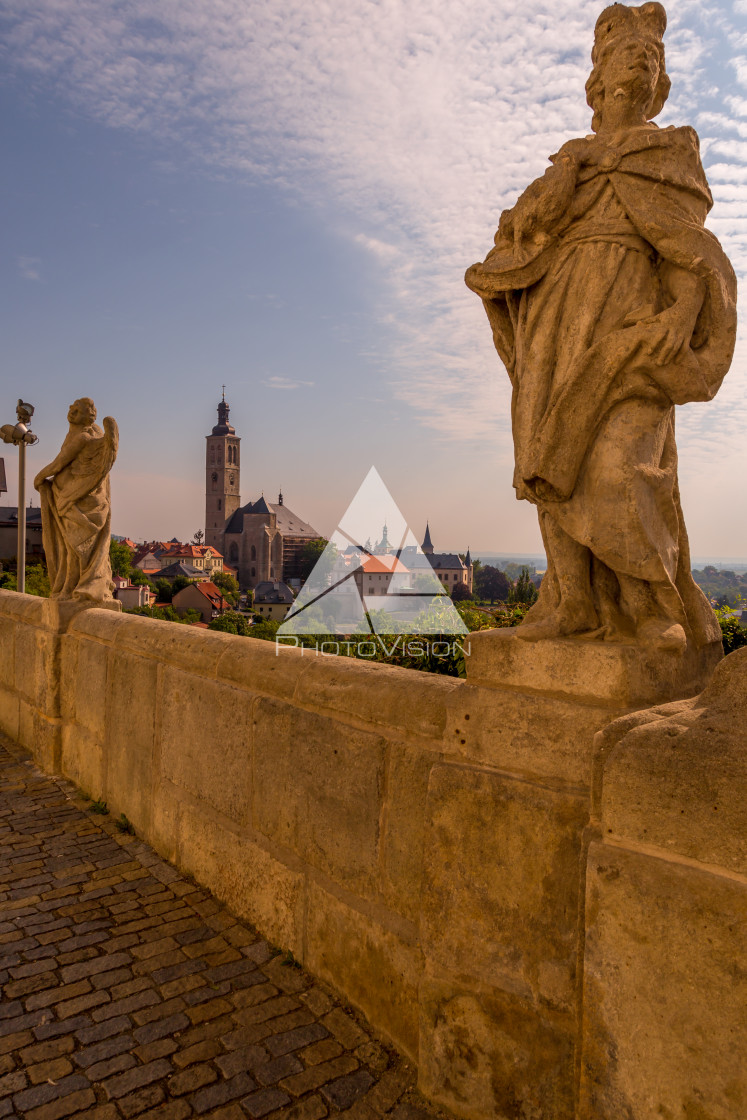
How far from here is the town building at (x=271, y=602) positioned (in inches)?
2030

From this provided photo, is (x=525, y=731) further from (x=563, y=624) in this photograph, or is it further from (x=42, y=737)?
(x=42, y=737)

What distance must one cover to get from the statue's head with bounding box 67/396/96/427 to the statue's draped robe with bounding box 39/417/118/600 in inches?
3.3

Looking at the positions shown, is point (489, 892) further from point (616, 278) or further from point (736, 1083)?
point (616, 278)

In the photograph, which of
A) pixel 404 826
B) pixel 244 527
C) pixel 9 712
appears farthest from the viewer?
pixel 244 527

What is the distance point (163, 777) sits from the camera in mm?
3949

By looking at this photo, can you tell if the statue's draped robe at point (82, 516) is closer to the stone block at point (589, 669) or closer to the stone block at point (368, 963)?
the stone block at point (368, 963)

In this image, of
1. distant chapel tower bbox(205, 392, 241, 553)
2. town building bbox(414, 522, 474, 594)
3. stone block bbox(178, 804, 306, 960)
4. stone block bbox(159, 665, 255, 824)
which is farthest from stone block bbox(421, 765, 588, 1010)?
distant chapel tower bbox(205, 392, 241, 553)

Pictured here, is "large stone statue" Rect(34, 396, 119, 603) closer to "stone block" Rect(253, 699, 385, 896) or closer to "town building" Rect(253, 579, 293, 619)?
"stone block" Rect(253, 699, 385, 896)

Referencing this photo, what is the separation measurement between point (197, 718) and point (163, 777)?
542 millimetres

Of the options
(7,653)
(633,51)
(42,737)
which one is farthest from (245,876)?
(7,653)

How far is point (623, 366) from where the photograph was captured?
6.39 ft

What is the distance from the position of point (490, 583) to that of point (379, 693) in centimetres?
3197

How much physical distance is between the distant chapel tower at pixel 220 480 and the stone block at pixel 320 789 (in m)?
111

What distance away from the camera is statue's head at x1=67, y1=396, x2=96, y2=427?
6.01 meters
